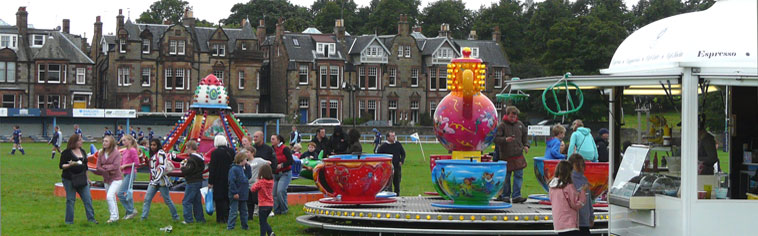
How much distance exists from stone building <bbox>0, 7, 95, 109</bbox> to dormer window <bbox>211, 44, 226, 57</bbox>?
10.5 meters

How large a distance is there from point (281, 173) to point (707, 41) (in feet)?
37.9

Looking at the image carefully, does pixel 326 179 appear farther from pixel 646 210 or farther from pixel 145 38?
pixel 145 38

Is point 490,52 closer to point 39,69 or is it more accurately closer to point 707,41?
point 39,69

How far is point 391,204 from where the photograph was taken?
738 inches

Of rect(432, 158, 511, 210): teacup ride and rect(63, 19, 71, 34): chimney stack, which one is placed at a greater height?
rect(63, 19, 71, 34): chimney stack

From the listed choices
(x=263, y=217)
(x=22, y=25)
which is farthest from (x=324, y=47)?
(x=263, y=217)

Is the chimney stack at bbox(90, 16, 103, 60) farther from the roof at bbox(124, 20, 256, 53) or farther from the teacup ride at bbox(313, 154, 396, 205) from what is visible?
the teacup ride at bbox(313, 154, 396, 205)

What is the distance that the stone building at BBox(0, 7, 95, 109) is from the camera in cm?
8450

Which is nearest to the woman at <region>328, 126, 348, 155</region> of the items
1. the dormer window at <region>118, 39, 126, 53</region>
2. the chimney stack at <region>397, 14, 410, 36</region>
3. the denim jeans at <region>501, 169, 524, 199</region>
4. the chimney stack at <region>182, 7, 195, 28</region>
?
the denim jeans at <region>501, 169, 524, 199</region>

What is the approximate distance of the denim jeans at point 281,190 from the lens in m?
21.0

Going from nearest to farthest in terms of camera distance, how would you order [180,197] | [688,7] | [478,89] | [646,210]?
1. [646,210]
2. [478,89]
3. [180,197]
4. [688,7]

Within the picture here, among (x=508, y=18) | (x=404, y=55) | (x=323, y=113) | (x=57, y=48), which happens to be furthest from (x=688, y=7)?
(x=57, y=48)

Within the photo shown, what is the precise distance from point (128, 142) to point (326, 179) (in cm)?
443

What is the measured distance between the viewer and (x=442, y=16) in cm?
12238
